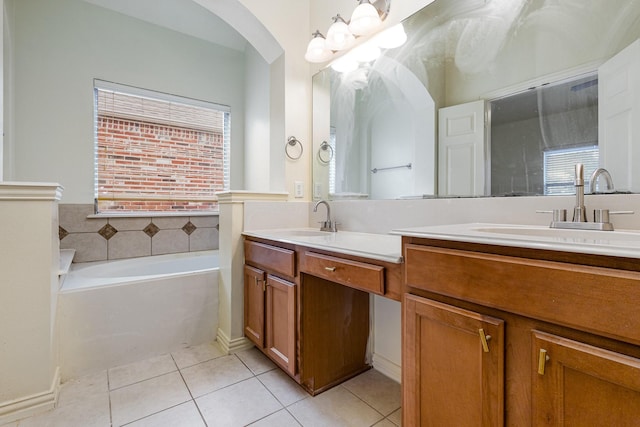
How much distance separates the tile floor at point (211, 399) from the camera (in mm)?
1330

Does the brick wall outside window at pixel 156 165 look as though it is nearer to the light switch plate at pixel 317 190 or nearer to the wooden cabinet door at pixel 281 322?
the light switch plate at pixel 317 190

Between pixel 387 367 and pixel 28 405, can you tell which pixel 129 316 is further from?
pixel 387 367

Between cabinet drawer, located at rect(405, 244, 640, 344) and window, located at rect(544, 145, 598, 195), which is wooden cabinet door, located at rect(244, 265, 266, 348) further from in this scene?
window, located at rect(544, 145, 598, 195)

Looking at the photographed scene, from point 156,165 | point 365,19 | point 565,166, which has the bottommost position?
point 565,166

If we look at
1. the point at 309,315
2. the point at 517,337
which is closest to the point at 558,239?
the point at 517,337

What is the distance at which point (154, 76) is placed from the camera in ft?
9.32

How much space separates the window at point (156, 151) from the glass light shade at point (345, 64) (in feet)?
5.45

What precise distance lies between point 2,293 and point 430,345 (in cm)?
179

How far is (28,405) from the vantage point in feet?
4.44

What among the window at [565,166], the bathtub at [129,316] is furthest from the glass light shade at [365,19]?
the bathtub at [129,316]

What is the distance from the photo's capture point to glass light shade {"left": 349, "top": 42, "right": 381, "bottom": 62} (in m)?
1.82

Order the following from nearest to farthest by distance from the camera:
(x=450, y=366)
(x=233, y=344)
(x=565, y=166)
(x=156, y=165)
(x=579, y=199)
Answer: (x=450, y=366) < (x=579, y=199) < (x=565, y=166) < (x=233, y=344) < (x=156, y=165)

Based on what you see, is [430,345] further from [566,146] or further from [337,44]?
[337,44]

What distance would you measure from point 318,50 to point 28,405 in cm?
248
